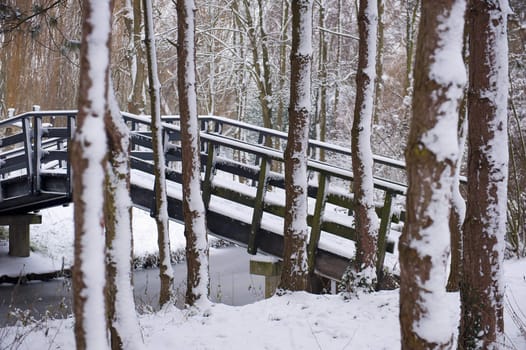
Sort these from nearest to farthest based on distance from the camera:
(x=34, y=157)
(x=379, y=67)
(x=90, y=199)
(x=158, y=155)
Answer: (x=90, y=199), (x=158, y=155), (x=34, y=157), (x=379, y=67)

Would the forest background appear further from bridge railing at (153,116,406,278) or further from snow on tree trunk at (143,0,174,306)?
bridge railing at (153,116,406,278)

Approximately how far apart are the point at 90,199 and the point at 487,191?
2.55 metres

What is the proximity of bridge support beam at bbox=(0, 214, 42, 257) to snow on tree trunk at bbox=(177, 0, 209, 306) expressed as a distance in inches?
286

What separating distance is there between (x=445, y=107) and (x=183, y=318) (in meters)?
3.86

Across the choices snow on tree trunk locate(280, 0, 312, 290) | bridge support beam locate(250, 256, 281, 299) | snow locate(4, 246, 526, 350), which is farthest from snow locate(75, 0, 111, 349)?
bridge support beam locate(250, 256, 281, 299)

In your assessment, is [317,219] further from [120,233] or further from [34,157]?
[34,157]

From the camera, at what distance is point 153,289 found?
10375mm

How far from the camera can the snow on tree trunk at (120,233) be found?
374 centimetres

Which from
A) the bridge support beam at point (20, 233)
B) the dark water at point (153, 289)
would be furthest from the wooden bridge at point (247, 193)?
the bridge support beam at point (20, 233)

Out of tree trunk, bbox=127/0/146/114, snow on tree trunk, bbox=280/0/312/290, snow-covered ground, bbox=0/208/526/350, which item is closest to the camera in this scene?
snow-covered ground, bbox=0/208/526/350

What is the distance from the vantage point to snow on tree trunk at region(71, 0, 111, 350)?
2439 mm

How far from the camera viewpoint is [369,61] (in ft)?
20.3

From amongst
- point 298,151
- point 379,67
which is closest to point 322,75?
point 379,67

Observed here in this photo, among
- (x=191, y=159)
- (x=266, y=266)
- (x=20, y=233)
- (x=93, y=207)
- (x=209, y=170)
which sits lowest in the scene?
(x=20, y=233)
